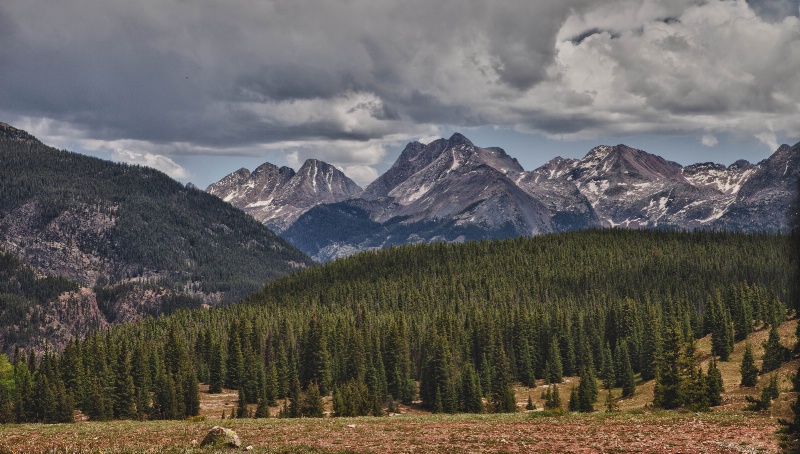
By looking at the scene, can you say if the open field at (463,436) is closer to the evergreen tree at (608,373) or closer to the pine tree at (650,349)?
the evergreen tree at (608,373)

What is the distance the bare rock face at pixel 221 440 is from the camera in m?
40.2

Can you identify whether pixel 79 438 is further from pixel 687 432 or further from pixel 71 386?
pixel 71 386

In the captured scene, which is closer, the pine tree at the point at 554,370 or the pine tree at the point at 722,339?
the pine tree at the point at 722,339

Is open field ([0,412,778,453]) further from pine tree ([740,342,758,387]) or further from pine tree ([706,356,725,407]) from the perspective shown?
pine tree ([740,342,758,387])

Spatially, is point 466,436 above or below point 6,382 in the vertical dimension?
below

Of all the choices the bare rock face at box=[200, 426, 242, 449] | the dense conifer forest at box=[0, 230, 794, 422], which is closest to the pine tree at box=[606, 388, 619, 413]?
the dense conifer forest at box=[0, 230, 794, 422]

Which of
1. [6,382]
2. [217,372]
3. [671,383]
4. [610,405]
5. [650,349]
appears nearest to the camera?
[610,405]

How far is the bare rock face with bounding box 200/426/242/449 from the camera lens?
40250 millimetres

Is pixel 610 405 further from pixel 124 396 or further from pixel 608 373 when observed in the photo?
pixel 124 396

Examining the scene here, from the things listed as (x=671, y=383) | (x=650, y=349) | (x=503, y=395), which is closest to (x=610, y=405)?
(x=671, y=383)

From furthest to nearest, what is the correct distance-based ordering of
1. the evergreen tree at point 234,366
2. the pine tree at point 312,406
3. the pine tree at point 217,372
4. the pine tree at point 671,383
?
the evergreen tree at point 234,366 < the pine tree at point 217,372 < the pine tree at point 312,406 < the pine tree at point 671,383

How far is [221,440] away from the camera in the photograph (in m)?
40.7

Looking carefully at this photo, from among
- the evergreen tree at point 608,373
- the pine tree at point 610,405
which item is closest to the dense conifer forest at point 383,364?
the evergreen tree at point 608,373

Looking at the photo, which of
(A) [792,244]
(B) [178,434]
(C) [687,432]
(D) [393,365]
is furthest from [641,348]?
(A) [792,244]
